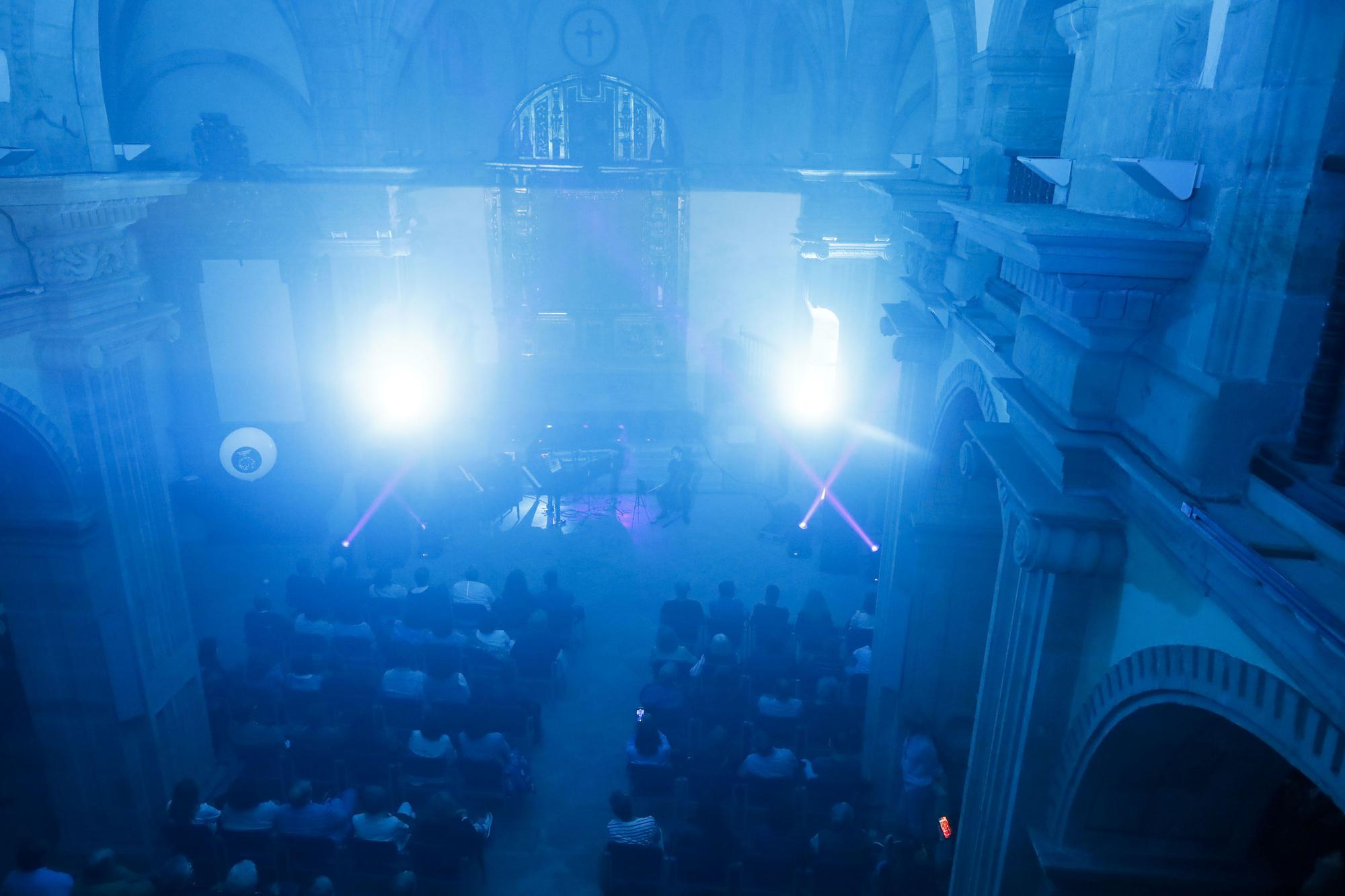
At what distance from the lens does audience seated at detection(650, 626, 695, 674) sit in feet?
28.3

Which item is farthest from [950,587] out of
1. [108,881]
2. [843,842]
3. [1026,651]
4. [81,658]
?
[81,658]

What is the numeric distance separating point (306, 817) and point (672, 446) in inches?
420

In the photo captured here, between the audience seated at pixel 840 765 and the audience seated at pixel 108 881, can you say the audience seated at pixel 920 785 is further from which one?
the audience seated at pixel 108 881

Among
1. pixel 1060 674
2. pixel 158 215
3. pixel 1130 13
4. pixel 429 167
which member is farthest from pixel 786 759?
pixel 429 167

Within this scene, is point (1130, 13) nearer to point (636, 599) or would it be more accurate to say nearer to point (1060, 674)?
point (1060, 674)

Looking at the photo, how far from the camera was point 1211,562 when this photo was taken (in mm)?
2754

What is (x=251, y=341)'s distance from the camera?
38.0 feet

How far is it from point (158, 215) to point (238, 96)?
80.1 inches

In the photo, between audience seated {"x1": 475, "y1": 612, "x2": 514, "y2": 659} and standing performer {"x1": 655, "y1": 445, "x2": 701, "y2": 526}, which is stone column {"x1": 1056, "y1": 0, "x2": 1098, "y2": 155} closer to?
audience seated {"x1": 475, "y1": 612, "x2": 514, "y2": 659}

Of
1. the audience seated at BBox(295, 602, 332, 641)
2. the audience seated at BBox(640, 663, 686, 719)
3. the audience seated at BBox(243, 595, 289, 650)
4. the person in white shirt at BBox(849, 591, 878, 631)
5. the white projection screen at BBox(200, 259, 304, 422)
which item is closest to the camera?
the audience seated at BBox(640, 663, 686, 719)

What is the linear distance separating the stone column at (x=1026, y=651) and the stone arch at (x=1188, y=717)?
0.48 feet

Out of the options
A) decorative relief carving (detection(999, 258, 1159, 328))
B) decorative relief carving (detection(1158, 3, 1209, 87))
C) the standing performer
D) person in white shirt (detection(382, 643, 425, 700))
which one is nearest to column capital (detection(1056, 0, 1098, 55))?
decorative relief carving (detection(1158, 3, 1209, 87))

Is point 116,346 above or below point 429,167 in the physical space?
below

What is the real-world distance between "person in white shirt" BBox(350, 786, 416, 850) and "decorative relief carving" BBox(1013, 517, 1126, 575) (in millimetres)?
4919
